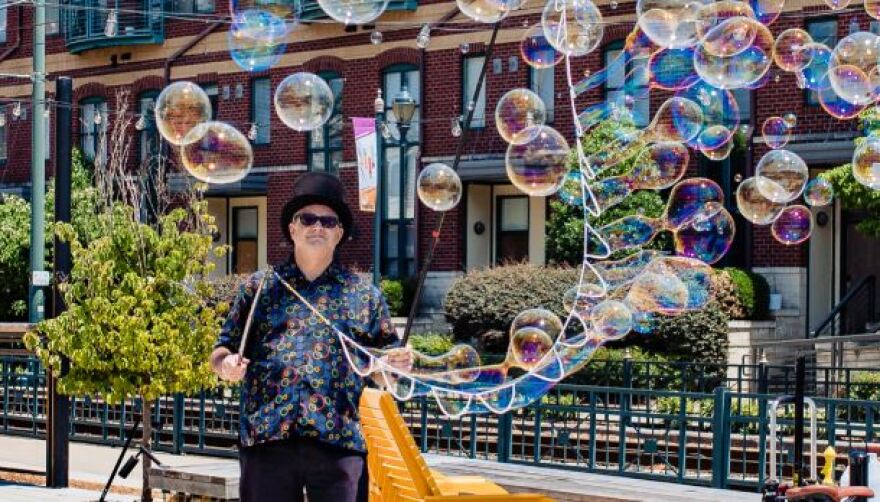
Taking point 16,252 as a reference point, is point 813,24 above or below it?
above

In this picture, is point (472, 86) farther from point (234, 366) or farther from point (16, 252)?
point (234, 366)

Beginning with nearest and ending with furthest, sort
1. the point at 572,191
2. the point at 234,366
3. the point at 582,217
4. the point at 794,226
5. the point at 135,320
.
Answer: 1. the point at 234,366
2. the point at 135,320
3. the point at 794,226
4. the point at 572,191
5. the point at 582,217

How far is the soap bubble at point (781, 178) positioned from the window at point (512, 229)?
17.8 m

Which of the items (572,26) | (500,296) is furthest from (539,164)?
(500,296)

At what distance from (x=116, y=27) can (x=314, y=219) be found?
30455 millimetres

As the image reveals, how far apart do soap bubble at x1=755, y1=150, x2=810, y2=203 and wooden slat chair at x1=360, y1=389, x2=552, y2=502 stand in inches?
204

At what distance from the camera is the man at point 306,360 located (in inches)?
230

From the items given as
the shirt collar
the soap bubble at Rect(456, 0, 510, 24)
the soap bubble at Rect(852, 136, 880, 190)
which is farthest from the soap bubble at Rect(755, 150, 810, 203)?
the shirt collar

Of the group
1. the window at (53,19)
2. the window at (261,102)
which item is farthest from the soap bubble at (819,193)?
the window at (53,19)

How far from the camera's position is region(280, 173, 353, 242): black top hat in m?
6.04

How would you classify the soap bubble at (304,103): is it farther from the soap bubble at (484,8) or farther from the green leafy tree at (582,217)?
the green leafy tree at (582,217)

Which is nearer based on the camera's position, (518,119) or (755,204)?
(518,119)

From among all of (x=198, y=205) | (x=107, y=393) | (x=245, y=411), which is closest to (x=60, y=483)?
(x=107, y=393)

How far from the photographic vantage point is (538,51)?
13422 millimetres
